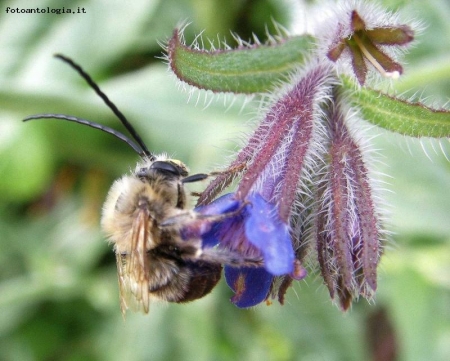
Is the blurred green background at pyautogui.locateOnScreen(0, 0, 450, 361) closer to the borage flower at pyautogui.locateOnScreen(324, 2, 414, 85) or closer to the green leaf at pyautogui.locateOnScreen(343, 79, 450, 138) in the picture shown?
the green leaf at pyautogui.locateOnScreen(343, 79, 450, 138)

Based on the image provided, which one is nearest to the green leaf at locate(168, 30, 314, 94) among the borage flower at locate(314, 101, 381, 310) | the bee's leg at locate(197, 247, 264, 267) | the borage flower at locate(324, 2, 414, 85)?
the borage flower at locate(324, 2, 414, 85)

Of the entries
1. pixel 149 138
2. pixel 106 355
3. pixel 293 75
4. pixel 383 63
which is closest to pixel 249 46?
pixel 293 75

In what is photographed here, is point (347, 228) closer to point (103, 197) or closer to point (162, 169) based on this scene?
point (162, 169)

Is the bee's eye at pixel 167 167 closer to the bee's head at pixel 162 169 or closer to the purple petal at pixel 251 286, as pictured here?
the bee's head at pixel 162 169

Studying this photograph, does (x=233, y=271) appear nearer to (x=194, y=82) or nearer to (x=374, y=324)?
(x=194, y=82)

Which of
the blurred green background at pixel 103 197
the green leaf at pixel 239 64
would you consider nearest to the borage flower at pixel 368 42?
the green leaf at pixel 239 64

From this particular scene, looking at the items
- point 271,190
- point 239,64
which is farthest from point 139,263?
point 239,64
